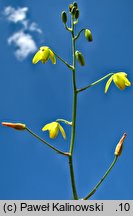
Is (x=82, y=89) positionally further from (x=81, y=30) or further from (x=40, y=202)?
(x=40, y=202)

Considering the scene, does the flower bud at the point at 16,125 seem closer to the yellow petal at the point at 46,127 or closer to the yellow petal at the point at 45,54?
the yellow petal at the point at 46,127

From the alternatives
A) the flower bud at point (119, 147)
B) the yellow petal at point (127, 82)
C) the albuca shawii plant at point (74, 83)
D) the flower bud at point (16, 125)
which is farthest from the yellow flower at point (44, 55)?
the flower bud at point (119, 147)

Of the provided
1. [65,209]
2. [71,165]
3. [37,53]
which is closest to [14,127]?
[71,165]

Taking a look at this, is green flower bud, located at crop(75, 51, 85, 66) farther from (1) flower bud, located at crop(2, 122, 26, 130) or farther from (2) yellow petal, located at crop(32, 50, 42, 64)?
(1) flower bud, located at crop(2, 122, 26, 130)

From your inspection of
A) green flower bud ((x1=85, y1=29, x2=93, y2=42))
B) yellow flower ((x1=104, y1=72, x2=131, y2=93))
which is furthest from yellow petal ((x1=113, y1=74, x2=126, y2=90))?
green flower bud ((x1=85, y1=29, x2=93, y2=42))

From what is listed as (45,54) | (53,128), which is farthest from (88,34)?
(53,128)

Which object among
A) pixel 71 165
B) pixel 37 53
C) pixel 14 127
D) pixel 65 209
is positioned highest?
pixel 37 53
